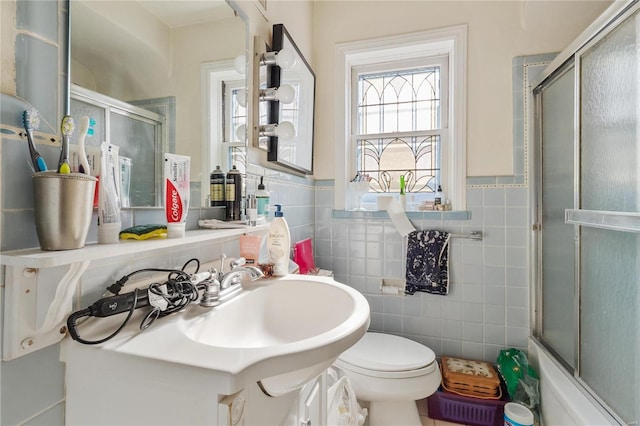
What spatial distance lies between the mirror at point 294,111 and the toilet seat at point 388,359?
3.08 feet

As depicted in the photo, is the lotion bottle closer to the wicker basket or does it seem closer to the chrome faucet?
the chrome faucet

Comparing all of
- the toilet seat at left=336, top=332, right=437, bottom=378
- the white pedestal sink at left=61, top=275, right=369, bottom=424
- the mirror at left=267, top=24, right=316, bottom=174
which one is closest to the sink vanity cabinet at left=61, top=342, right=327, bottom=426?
the white pedestal sink at left=61, top=275, right=369, bottom=424

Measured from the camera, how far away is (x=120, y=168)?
643 mm

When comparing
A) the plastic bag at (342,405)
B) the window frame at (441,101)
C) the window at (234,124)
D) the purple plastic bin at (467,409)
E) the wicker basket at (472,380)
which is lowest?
the purple plastic bin at (467,409)

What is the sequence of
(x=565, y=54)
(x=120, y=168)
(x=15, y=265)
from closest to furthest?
(x=15, y=265) < (x=120, y=168) < (x=565, y=54)

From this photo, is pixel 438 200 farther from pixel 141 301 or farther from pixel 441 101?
pixel 141 301

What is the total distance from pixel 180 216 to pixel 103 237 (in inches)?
6.4

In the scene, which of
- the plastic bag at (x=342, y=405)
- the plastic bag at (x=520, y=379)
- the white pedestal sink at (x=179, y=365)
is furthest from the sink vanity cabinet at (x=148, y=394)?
the plastic bag at (x=520, y=379)

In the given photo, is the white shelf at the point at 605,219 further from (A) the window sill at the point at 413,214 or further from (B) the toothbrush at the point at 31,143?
(B) the toothbrush at the point at 31,143

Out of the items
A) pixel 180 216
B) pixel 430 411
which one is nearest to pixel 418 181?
pixel 430 411

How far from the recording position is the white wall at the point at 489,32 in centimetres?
154

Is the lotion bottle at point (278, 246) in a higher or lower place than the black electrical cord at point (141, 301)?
higher

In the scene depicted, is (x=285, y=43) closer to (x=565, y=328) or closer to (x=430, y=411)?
(x=565, y=328)

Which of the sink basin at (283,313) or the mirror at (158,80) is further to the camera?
the sink basin at (283,313)
